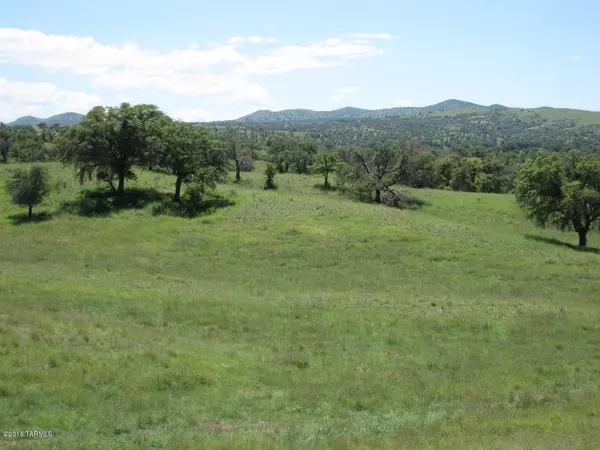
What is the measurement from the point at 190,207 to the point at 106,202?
365 inches

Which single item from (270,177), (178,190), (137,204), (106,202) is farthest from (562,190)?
(106,202)

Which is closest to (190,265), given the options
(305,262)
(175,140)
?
(305,262)

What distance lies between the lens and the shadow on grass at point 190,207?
6069cm

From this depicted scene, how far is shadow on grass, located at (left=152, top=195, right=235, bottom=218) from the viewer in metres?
60.7

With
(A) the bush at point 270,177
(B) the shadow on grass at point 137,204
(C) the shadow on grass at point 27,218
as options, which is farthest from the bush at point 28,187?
(A) the bush at point 270,177

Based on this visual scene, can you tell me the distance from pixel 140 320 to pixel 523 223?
55988 mm

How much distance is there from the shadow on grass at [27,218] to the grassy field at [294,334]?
610mm

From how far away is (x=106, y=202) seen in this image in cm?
6234

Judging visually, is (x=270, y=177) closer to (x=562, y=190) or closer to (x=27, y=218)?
(x=27, y=218)

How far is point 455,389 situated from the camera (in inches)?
735

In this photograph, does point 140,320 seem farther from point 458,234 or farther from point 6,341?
point 458,234

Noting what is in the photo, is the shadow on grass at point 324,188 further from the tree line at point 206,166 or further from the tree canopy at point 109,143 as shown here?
the tree canopy at point 109,143

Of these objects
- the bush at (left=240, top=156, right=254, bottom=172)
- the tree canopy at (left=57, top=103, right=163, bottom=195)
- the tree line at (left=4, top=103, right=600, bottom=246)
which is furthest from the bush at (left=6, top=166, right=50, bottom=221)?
the bush at (left=240, top=156, right=254, bottom=172)

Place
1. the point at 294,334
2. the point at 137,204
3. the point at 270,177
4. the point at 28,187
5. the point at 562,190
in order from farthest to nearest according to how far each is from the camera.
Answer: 1. the point at 270,177
2. the point at 137,204
3. the point at 28,187
4. the point at 562,190
5. the point at 294,334
